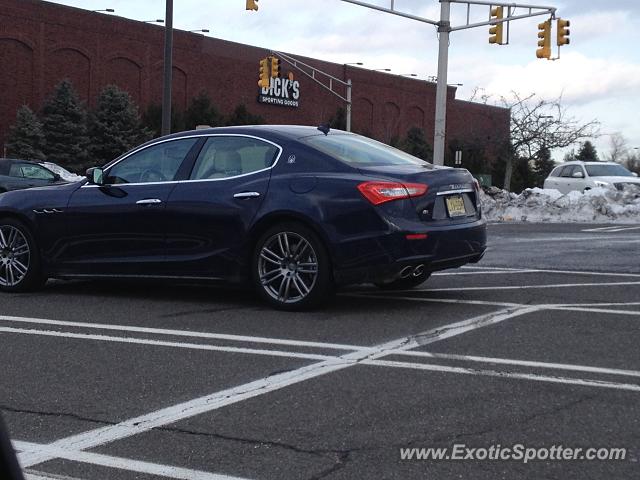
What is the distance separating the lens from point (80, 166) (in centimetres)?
4256

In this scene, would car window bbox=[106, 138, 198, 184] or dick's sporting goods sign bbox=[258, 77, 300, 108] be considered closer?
car window bbox=[106, 138, 198, 184]

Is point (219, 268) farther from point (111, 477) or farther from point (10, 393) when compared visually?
point (111, 477)

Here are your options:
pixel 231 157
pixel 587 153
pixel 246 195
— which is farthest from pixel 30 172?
pixel 587 153

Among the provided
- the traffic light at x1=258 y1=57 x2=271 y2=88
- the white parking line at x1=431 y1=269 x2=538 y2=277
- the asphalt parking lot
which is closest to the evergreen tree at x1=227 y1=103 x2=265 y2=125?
the traffic light at x1=258 y1=57 x2=271 y2=88

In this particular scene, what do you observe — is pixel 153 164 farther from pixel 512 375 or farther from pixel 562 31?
pixel 562 31

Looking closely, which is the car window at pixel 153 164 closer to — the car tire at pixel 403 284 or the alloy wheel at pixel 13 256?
the alloy wheel at pixel 13 256

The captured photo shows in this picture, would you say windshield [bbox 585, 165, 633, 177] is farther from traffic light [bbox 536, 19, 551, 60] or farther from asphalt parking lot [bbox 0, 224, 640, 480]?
asphalt parking lot [bbox 0, 224, 640, 480]

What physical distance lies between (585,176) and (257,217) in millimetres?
21905

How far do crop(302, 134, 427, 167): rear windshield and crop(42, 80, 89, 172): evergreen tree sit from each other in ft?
115

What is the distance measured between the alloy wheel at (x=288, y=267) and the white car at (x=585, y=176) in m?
20.9

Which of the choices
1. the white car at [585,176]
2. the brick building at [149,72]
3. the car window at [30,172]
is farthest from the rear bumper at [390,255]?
the brick building at [149,72]

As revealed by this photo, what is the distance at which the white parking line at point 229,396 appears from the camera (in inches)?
172

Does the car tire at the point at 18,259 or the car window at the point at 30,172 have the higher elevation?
the car window at the point at 30,172

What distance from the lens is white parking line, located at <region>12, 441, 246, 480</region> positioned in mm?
3869
